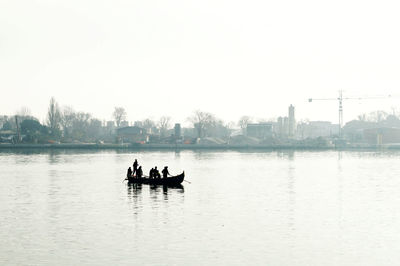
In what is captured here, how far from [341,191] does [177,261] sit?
112 ft

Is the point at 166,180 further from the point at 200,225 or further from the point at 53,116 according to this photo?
the point at 53,116

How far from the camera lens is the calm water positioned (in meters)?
25.8

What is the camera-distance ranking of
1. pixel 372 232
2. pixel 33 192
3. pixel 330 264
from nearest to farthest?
pixel 330 264
pixel 372 232
pixel 33 192

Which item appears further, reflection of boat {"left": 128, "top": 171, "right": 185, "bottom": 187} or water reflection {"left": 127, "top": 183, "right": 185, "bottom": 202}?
reflection of boat {"left": 128, "top": 171, "right": 185, "bottom": 187}

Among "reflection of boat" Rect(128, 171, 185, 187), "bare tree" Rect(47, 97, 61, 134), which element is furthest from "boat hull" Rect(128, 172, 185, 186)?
"bare tree" Rect(47, 97, 61, 134)

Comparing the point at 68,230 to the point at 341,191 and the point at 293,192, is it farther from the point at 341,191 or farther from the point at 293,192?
the point at 341,191

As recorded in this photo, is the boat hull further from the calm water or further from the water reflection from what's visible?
the calm water

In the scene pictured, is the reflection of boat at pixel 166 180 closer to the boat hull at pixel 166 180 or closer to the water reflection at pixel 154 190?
the boat hull at pixel 166 180

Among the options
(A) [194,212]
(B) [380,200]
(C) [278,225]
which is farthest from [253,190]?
(C) [278,225]

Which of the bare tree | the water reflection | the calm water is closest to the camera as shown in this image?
the calm water

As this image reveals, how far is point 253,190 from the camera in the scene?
55.5m

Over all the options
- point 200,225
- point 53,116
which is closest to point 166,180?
point 200,225

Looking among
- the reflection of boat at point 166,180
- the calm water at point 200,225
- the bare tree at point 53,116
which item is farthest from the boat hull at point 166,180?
the bare tree at point 53,116

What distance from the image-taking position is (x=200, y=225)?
33812 mm
